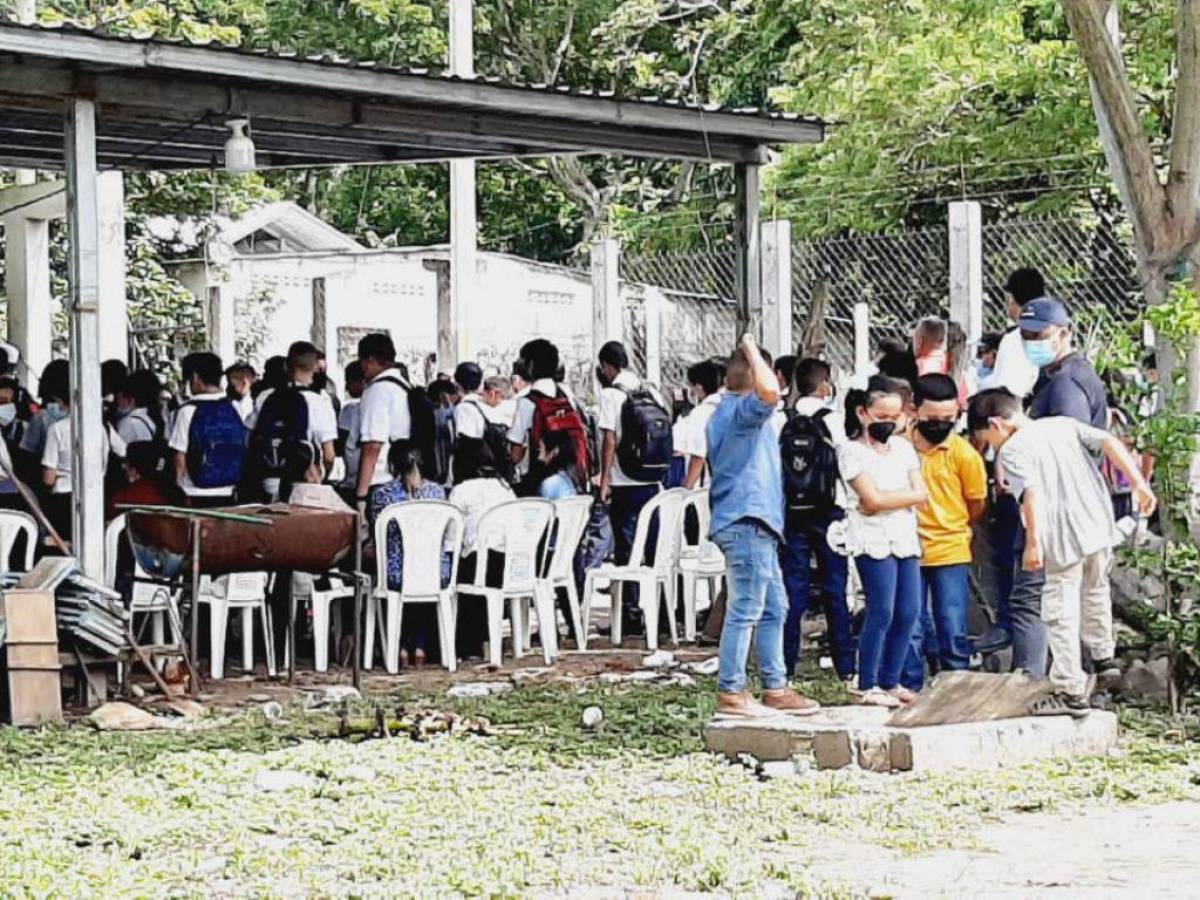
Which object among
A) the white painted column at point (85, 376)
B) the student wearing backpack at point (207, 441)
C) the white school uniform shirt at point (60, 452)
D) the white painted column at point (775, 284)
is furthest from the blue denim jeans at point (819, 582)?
the white school uniform shirt at point (60, 452)

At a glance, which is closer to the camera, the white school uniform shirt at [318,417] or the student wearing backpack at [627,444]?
the white school uniform shirt at [318,417]

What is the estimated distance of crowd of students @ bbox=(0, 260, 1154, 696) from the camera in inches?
347

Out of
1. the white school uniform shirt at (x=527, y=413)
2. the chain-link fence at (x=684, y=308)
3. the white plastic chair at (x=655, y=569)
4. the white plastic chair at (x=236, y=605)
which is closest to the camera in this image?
the white plastic chair at (x=236, y=605)

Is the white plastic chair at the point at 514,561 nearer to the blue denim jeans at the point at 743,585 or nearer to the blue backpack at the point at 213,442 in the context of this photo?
the blue backpack at the point at 213,442

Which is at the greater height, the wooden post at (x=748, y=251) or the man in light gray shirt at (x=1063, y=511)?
the wooden post at (x=748, y=251)

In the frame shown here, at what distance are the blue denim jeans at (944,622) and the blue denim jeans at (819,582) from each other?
692mm

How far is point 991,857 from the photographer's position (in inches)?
259

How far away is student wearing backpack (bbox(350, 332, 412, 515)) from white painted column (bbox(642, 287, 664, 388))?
4917 mm

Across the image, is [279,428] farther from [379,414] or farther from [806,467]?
[806,467]

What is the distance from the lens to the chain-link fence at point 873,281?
14977 mm

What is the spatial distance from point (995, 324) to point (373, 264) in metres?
13.5

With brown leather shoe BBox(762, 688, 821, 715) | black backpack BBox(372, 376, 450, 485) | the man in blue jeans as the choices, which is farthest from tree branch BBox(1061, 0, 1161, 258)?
black backpack BBox(372, 376, 450, 485)

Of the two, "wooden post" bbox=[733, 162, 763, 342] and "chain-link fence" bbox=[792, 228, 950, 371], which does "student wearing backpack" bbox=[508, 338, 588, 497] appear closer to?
"wooden post" bbox=[733, 162, 763, 342]

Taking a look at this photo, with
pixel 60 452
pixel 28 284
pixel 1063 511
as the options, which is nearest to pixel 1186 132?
pixel 1063 511
